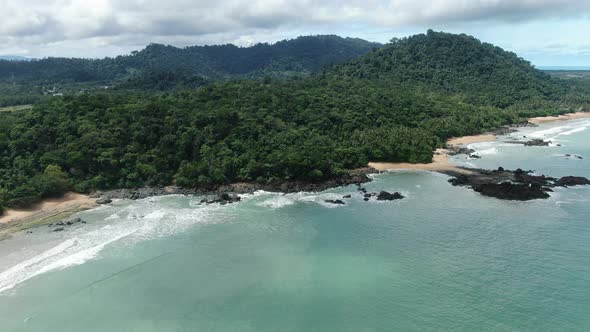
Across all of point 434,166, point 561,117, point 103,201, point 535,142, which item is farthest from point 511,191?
point 561,117

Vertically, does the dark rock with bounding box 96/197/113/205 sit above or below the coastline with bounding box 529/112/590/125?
below

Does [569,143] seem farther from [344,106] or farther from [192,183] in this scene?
[192,183]

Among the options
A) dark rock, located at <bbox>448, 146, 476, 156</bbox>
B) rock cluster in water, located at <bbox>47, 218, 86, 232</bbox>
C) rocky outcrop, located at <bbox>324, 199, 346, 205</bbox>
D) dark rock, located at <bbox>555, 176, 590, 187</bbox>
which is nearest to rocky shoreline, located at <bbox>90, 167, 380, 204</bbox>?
rocky outcrop, located at <bbox>324, 199, 346, 205</bbox>

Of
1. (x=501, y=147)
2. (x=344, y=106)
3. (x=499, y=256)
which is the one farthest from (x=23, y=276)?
(x=501, y=147)

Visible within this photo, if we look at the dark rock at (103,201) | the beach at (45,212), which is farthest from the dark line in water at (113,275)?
the dark rock at (103,201)

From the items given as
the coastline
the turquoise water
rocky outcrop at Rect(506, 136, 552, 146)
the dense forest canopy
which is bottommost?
the turquoise water

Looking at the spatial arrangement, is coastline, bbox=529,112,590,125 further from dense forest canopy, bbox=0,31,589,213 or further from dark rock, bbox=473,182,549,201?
dark rock, bbox=473,182,549,201

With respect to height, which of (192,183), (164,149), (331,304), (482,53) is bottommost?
(331,304)
